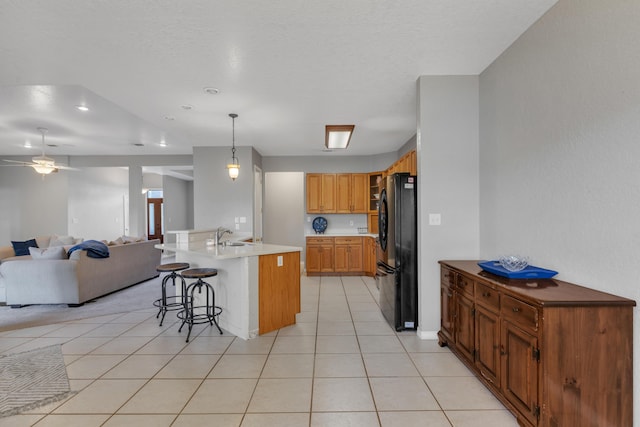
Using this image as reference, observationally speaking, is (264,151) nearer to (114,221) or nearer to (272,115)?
(272,115)

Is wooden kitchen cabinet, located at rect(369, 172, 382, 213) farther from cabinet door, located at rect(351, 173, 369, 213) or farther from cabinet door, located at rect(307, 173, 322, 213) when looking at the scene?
cabinet door, located at rect(307, 173, 322, 213)

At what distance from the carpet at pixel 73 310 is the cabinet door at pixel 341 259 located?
3275 mm

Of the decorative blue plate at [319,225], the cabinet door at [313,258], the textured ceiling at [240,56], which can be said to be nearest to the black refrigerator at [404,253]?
the textured ceiling at [240,56]

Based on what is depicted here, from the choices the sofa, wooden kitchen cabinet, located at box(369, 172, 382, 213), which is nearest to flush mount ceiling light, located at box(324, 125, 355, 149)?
wooden kitchen cabinet, located at box(369, 172, 382, 213)

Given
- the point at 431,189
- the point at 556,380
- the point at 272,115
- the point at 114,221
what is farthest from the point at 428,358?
the point at 114,221

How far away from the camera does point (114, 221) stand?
9.39 metres

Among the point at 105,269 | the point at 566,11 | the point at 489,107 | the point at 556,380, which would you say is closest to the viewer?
the point at 556,380

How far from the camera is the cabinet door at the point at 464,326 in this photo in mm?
2441

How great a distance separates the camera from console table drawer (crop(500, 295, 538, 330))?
1.69 m

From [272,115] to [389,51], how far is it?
2.06m

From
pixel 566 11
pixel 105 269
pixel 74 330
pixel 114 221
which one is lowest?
pixel 74 330

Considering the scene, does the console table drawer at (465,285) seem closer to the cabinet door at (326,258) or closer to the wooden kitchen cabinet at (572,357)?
the wooden kitchen cabinet at (572,357)

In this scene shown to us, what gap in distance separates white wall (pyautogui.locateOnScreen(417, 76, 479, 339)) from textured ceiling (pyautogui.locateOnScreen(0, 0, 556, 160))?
0.77ft

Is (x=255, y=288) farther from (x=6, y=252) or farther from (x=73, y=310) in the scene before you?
(x=6, y=252)
